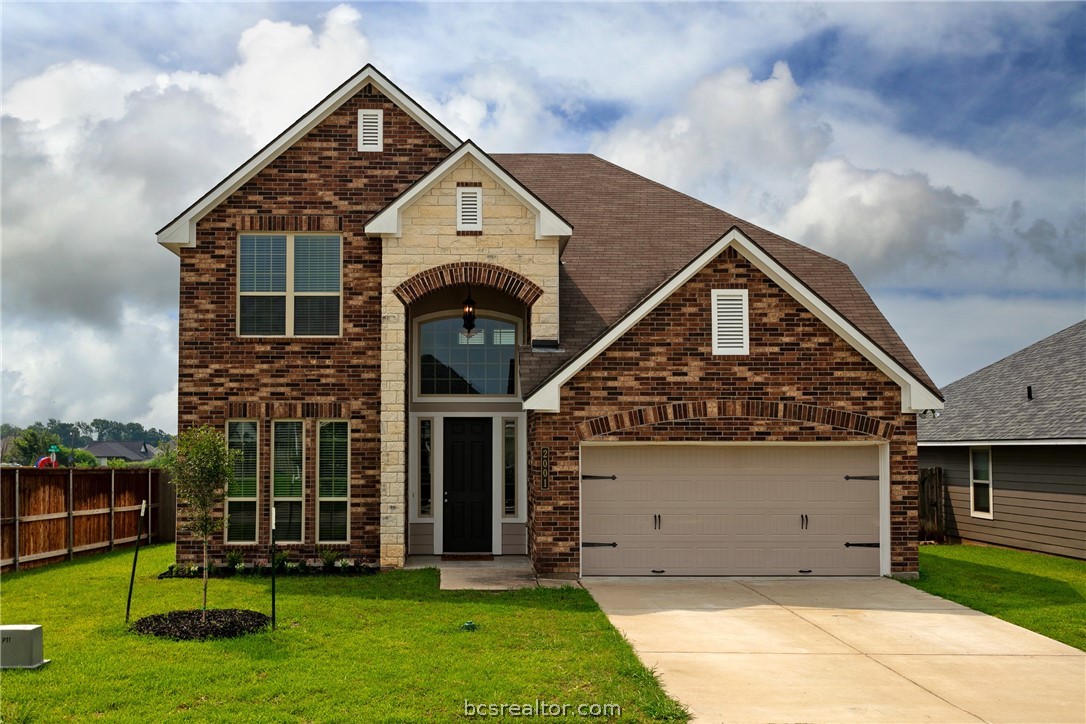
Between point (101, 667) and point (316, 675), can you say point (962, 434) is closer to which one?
point (316, 675)

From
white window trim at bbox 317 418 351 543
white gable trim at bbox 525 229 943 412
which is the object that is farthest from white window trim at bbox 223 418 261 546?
white gable trim at bbox 525 229 943 412

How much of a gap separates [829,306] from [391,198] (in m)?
7.43

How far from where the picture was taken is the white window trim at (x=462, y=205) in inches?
588

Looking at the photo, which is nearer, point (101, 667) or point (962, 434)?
point (101, 667)

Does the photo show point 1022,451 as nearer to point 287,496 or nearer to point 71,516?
point 287,496

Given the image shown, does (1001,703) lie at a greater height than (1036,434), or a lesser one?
lesser

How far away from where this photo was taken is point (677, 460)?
1410 cm

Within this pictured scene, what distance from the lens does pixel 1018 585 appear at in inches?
538

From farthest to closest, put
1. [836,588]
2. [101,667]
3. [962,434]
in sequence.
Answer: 1. [962,434]
2. [836,588]
3. [101,667]

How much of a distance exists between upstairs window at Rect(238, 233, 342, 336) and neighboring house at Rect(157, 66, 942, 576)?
1.5 inches

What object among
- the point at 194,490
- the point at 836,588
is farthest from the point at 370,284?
the point at 836,588

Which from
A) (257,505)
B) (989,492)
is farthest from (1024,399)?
(257,505)

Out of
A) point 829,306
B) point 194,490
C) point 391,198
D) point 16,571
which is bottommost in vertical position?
point 16,571

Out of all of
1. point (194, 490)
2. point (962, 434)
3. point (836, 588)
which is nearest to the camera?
point (194, 490)
